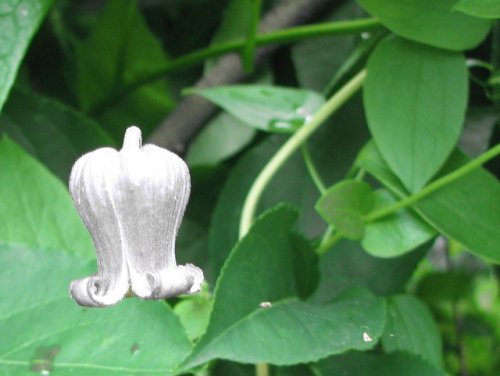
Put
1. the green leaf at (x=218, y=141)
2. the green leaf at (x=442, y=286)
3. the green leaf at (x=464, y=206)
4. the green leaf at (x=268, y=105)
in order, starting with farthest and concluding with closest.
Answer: the green leaf at (x=442, y=286) → the green leaf at (x=218, y=141) → the green leaf at (x=268, y=105) → the green leaf at (x=464, y=206)

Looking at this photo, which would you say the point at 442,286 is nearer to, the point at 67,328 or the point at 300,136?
the point at 300,136

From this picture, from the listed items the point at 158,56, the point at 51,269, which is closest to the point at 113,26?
the point at 158,56

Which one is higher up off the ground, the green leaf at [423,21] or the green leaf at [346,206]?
the green leaf at [423,21]

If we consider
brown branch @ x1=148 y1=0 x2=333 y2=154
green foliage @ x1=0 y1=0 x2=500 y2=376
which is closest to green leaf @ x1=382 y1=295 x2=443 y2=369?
green foliage @ x1=0 y1=0 x2=500 y2=376

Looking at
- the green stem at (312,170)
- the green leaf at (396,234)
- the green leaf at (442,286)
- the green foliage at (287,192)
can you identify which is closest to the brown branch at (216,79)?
the green foliage at (287,192)

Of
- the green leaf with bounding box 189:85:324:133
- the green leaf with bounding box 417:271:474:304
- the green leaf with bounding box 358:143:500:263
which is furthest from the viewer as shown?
the green leaf with bounding box 417:271:474:304

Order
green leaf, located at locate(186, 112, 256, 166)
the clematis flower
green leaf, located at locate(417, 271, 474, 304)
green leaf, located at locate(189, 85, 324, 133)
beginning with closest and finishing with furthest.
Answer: the clematis flower < green leaf, located at locate(189, 85, 324, 133) < green leaf, located at locate(186, 112, 256, 166) < green leaf, located at locate(417, 271, 474, 304)

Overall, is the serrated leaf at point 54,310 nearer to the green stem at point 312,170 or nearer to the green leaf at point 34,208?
the green leaf at point 34,208

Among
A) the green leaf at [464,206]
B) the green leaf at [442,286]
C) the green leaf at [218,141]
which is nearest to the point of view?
the green leaf at [464,206]

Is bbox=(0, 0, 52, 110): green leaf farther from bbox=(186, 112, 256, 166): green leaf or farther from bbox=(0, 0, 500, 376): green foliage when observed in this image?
bbox=(186, 112, 256, 166): green leaf
